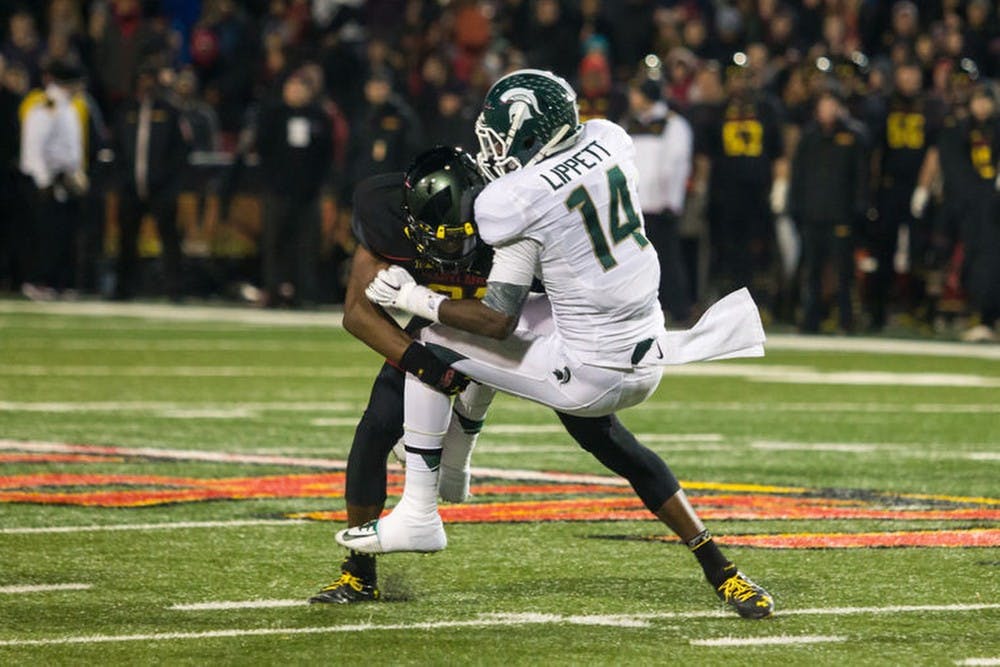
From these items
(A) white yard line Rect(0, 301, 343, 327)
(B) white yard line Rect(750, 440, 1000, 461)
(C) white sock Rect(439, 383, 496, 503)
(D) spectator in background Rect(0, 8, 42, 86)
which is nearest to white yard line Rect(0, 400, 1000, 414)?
(B) white yard line Rect(750, 440, 1000, 461)

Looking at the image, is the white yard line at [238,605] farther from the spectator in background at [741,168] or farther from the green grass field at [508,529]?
the spectator in background at [741,168]

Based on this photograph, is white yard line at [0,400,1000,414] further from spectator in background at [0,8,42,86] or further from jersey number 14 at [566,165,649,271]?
spectator in background at [0,8,42,86]

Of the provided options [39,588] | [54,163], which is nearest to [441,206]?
[39,588]

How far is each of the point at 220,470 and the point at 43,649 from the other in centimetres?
382

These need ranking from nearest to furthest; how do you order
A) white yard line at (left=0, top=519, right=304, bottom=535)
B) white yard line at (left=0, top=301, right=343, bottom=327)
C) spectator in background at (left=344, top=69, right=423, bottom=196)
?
1. white yard line at (left=0, top=519, right=304, bottom=535)
2. white yard line at (left=0, top=301, right=343, bottom=327)
3. spectator in background at (left=344, top=69, right=423, bottom=196)

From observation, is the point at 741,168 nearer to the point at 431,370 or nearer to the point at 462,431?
the point at 462,431

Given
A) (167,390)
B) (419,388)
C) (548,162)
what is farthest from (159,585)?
(167,390)

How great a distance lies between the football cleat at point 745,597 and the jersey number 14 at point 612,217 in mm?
911

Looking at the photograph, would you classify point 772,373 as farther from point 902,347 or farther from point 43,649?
point 43,649

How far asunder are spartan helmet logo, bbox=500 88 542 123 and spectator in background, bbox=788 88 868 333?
37.0 ft

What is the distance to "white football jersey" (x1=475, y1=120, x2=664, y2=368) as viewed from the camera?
5.99 meters

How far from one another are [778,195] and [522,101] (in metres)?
12.5

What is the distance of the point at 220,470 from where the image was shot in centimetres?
933

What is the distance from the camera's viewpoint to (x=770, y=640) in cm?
569
